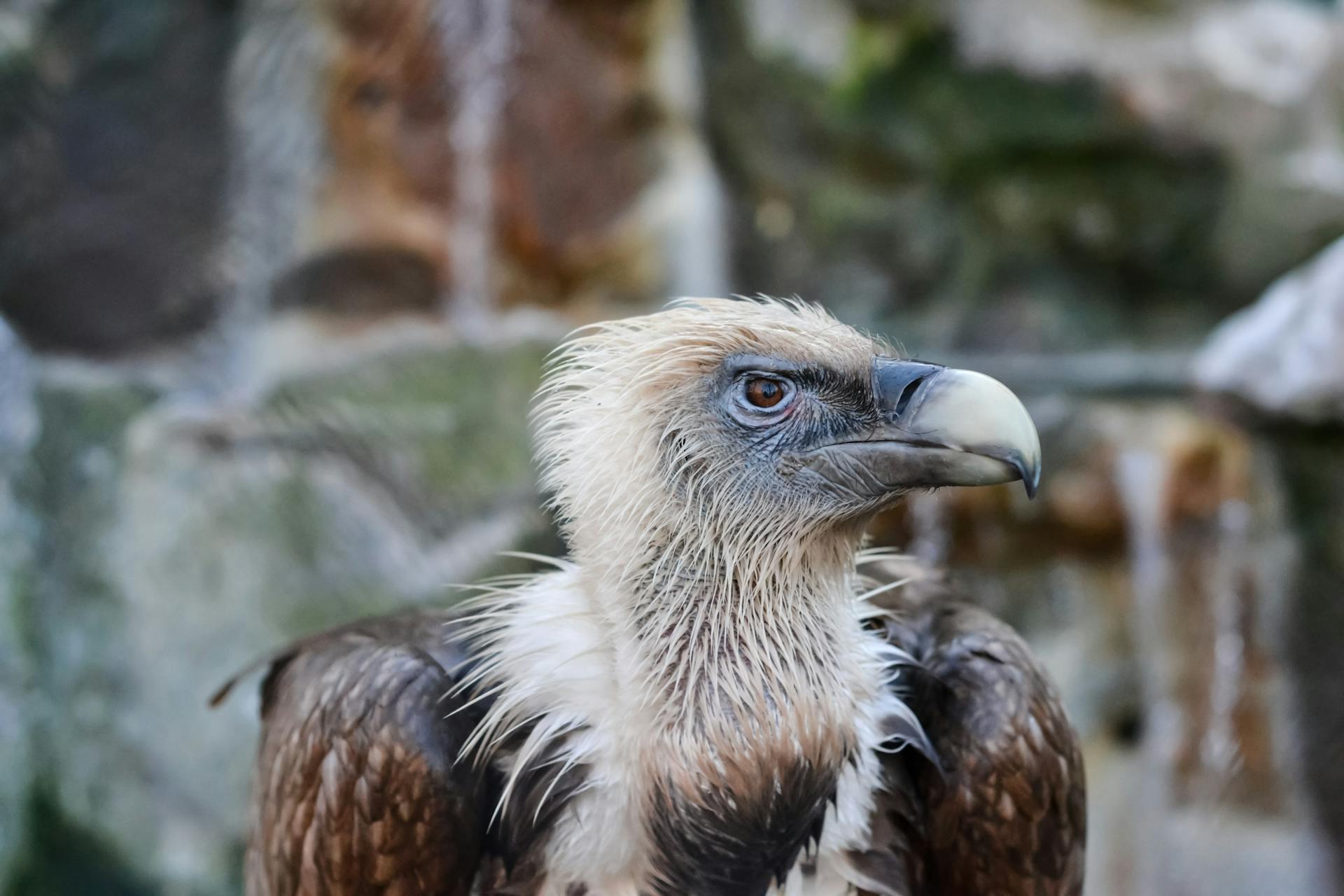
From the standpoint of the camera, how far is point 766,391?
200 cm

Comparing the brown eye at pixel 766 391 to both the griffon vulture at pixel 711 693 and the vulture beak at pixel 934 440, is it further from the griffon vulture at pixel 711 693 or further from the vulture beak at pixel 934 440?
the vulture beak at pixel 934 440

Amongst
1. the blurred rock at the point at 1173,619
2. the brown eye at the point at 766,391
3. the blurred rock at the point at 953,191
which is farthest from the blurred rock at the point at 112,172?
the brown eye at the point at 766,391

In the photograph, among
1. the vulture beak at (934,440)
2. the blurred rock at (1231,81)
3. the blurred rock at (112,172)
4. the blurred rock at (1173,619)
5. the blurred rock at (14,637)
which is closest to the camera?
the vulture beak at (934,440)

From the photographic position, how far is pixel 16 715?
396 cm

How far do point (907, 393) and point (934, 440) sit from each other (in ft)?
0.33

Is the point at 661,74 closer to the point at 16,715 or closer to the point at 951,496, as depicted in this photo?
the point at 951,496

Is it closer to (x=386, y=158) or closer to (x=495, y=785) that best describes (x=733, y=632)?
(x=495, y=785)

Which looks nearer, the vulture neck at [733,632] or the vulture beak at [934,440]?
the vulture beak at [934,440]

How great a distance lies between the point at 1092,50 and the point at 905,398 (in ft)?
19.1

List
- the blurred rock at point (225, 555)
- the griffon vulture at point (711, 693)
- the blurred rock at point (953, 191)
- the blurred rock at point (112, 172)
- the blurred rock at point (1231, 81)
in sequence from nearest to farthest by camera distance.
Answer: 1. the griffon vulture at point (711, 693)
2. the blurred rock at point (225, 555)
3. the blurred rock at point (112, 172)
4. the blurred rock at point (1231, 81)
5. the blurred rock at point (953, 191)

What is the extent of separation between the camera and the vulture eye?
78.7 inches

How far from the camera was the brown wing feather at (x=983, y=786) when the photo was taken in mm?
2113


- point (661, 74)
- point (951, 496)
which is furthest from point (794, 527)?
point (661, 74)

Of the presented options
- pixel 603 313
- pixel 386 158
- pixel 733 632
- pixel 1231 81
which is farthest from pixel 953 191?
pixel 733 632
